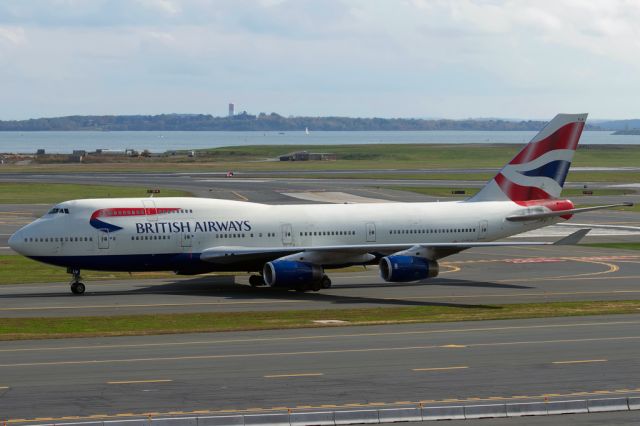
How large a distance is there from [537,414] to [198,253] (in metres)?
28.6

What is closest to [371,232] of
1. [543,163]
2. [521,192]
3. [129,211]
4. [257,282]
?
[257,282]

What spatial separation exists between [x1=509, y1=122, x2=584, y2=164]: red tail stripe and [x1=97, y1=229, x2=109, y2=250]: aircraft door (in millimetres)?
22998

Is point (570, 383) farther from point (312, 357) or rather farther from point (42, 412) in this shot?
point (42, 412)

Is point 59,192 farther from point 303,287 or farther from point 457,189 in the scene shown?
point 303,287

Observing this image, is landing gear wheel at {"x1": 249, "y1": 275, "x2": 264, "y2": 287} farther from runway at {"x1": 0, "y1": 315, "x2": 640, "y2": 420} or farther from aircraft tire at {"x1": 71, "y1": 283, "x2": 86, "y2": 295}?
runway at {"x1": 0, "y1": 315, "x2": 640, "y2": 420}

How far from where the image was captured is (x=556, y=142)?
58312mm

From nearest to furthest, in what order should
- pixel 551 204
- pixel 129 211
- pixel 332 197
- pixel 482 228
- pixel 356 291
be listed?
pixel 129 211
pixel 356 291
pixel 482 228
pixel 551 204
pixel 332 197

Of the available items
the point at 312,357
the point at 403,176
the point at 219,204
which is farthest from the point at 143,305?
the point at 403,176

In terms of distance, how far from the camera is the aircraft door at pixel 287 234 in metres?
53.6

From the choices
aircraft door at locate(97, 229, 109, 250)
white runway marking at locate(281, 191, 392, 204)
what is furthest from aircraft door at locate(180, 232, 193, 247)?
white runway marking at locate(281, 191, 392, 204)

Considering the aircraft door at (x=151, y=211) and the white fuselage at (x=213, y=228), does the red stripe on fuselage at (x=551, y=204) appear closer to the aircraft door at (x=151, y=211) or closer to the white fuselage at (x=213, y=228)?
the white fuselage at (x=213, y=228)

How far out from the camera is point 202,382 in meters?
29.6

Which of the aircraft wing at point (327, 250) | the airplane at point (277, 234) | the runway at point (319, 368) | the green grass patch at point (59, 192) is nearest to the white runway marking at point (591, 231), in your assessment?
the airplane at point (277, 234)

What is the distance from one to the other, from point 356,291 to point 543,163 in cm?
1386
